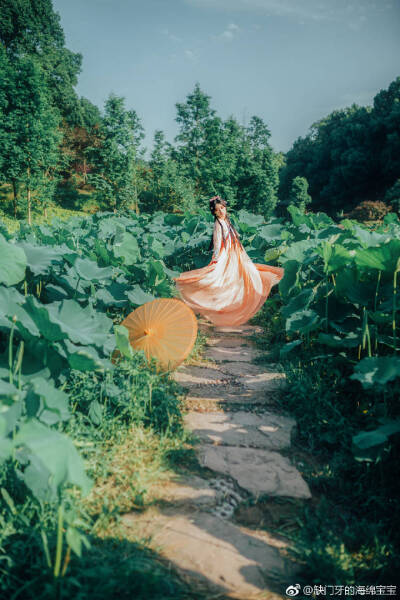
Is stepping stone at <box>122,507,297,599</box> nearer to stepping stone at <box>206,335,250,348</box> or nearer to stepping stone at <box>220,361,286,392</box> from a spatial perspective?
stepping stone at <box>220,361,286,392</box>

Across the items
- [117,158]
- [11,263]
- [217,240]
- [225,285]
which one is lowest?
[225,285]

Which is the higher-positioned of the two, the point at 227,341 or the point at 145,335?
the point at 145,335

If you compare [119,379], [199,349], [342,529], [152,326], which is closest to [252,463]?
[342,529]

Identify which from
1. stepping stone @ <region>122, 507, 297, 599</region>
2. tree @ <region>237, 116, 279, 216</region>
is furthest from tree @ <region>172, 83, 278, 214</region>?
stepping stone @ <region>122, 507, 297, 599</region>

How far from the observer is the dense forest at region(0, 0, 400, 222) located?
595 inches

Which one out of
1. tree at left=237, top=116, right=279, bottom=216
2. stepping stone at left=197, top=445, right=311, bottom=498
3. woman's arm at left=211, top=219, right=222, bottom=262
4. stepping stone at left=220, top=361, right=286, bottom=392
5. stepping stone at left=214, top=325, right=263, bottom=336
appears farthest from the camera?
tree at left=237, top=116, right=279, bottom=216

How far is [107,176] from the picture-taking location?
17984mm

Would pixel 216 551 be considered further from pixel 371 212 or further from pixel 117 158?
pixel 117 158

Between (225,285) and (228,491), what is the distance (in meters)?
2.91

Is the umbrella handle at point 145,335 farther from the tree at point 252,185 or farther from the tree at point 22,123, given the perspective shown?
the tree at point 252,185

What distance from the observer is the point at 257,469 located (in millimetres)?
1867

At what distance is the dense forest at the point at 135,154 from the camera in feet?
49.6

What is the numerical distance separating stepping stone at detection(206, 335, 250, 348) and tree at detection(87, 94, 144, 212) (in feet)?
47.9

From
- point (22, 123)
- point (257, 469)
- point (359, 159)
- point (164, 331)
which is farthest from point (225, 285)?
point (359, 159)
